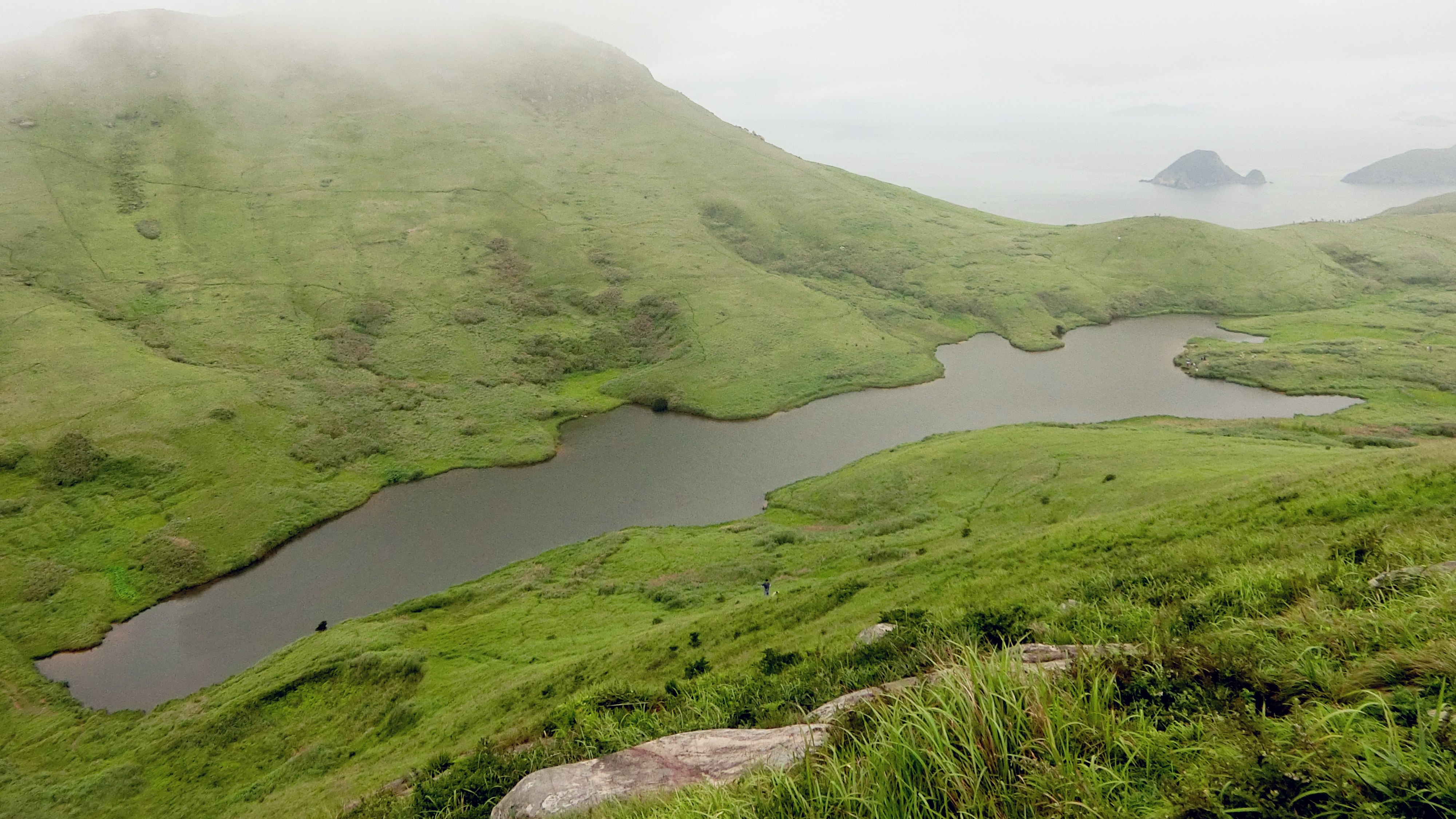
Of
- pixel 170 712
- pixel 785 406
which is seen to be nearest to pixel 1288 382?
pixel 785 406

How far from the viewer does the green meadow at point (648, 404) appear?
6.27 meters

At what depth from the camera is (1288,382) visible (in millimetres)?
79250

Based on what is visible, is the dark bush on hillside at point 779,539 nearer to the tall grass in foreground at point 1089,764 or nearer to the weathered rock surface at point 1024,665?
the weathered rock surface at point 1024,665

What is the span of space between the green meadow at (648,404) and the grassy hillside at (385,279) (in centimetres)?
66

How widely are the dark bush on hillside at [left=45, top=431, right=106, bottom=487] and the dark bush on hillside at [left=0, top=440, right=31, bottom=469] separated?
1749 mm

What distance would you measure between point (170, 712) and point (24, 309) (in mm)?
74850

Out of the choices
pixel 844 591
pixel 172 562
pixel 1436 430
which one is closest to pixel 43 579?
pixel 172 562

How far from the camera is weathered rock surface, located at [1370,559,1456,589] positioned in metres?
8.11

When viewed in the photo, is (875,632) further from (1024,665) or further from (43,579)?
(43,579)

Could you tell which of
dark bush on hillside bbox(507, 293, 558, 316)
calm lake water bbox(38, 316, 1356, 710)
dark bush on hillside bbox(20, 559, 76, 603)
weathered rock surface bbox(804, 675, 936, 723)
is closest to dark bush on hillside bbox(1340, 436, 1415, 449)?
calm lake water bbox(38, 316, 1356, 710)

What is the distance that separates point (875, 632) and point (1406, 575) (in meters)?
9.68

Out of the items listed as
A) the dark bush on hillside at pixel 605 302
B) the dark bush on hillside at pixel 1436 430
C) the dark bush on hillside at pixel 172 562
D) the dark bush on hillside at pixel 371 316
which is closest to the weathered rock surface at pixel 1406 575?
the dark bush on hillside at pixel 1436 430

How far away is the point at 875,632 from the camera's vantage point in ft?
50.1

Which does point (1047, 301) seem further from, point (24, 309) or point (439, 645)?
point (24, 309)
